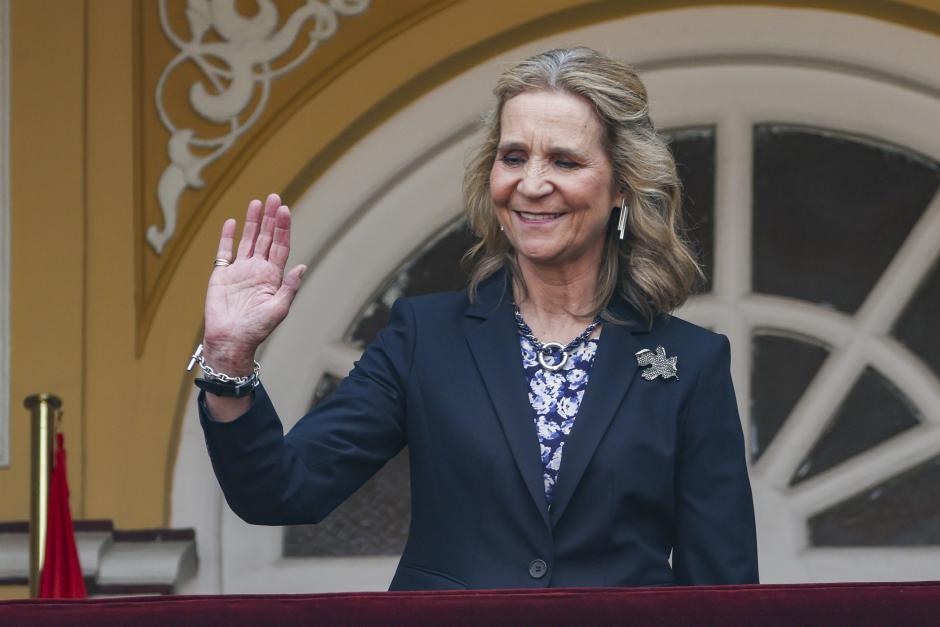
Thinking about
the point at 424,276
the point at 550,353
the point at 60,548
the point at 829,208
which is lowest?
the point at 60,548

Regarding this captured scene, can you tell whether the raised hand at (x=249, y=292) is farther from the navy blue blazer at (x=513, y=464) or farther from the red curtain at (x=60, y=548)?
the red curtain at (x=60, y=548)

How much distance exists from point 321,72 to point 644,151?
1574 millimetres

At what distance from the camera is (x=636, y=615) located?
2.05 m

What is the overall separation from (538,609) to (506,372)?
605mm

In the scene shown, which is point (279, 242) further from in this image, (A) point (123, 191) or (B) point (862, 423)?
(B) point (862, 423)

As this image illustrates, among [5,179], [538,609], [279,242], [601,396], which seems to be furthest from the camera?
[5,179]

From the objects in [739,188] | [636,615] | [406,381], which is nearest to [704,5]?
[739,188]

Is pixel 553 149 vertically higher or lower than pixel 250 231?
higher

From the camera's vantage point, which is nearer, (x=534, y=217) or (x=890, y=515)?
(x=534, y=217)

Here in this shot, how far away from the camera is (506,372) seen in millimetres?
2604

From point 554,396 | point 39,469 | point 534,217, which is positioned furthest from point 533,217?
point 39,469

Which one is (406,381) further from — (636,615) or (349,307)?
(349,307)

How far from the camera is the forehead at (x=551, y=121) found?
2.61 meters

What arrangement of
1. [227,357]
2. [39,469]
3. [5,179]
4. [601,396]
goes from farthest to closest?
[5,179], [39,469], [601,396], [227,357]
